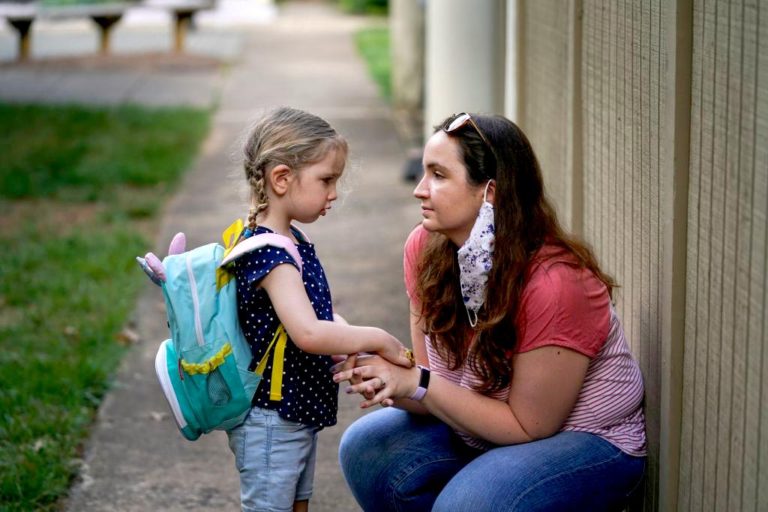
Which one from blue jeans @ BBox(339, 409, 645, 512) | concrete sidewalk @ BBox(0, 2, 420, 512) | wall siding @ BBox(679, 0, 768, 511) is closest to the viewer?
wall siding @ BBox(679, 0, 768, 511)

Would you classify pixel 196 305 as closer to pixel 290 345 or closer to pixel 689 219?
pixel 290 345

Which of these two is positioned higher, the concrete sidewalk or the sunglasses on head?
the sunglasses on head

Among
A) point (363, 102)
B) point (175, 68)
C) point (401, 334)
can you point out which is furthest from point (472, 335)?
point (175, 68)

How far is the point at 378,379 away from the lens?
118 inches

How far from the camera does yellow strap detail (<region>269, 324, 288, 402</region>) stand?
3.13 meters

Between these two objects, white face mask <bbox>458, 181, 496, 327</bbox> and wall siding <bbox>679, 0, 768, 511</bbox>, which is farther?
white face mask <bbox>458, 181, 496, 327</bbox>

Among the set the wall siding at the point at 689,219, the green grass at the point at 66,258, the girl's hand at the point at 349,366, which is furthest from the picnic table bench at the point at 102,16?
the girl's hand at the point at 349,366

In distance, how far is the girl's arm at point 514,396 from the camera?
2.98 metres

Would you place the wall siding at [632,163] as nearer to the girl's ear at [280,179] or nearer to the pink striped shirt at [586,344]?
the pink striped shirt at [586,344]

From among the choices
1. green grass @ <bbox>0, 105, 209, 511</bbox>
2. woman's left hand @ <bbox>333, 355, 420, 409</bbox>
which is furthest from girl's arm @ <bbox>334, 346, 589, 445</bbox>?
green grass @ <bbox>0, 105, 209, 511</bbox>

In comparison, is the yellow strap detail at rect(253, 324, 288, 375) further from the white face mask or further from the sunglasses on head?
the sunglasses on head

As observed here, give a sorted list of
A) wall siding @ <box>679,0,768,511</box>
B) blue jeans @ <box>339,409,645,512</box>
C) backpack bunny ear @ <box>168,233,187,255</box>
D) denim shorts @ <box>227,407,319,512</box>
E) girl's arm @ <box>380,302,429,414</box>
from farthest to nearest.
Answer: girl's arm @ <box>380,302,429,414</box>
backpack bunny ear @ <box>168,233,187,255</box>
denim shorts @ <box>227,407,319,512</box>
blue jeans @ <box>339,409,645,512</box>
wall siding @ <box>679,0,768,511</box>

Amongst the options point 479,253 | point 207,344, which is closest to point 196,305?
point 207,344

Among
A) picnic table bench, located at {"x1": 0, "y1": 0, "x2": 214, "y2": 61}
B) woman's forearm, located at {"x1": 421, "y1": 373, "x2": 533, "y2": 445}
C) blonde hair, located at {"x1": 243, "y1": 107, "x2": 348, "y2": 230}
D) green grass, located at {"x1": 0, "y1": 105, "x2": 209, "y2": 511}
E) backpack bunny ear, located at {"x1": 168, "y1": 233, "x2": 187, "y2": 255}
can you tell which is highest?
blonde hair, located at {"x1": 243, "y1": 107, "x2": 348, "y2": 230}
